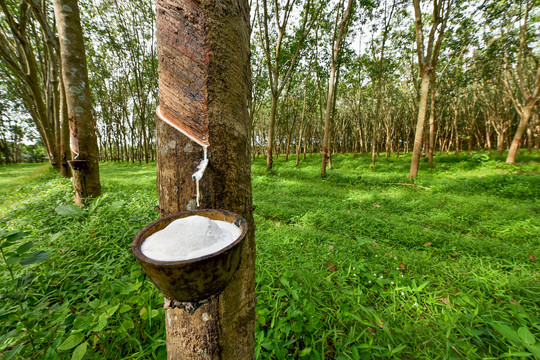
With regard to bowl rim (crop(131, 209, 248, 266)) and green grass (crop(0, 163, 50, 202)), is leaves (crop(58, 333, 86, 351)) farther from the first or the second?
green grass (crop(0, 163, 50, 202))

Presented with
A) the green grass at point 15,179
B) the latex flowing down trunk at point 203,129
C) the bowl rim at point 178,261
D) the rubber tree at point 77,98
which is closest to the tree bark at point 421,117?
the latex flowing down trunk at point 203,129

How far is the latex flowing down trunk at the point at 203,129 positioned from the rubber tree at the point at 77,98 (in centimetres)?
352

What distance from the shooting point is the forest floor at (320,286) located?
53.8 inches

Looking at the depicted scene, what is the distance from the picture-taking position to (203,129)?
2.56ft

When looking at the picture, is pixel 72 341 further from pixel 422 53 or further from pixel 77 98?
pixel 422 53

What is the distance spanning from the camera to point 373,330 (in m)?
1.82

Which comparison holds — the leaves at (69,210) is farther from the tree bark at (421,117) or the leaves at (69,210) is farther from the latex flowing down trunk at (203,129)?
the tree bark at (421,117)

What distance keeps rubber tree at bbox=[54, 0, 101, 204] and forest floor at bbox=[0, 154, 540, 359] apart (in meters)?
0.72

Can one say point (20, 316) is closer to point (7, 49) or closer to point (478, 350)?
point (478, 350)

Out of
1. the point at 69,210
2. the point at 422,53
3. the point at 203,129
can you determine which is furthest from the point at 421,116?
the point at 69,210

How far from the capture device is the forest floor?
4.49 ft

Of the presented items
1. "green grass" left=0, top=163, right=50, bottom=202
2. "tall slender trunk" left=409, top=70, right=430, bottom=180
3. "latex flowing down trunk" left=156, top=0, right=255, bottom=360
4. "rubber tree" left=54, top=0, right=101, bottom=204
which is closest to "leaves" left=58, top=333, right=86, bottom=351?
"latex flowing down trunk" left=156, top=0, right=255, bottom=360

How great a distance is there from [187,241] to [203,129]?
432 mm

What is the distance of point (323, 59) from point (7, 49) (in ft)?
47.4
